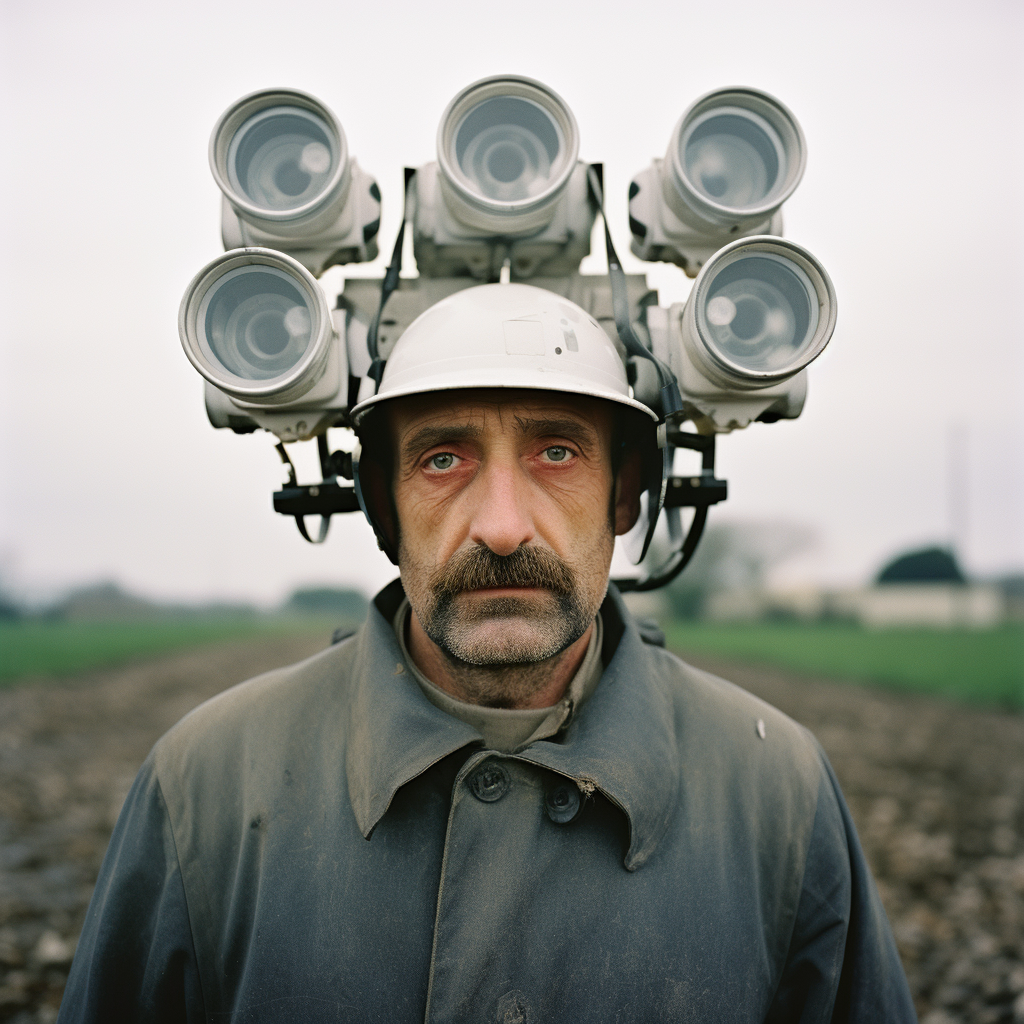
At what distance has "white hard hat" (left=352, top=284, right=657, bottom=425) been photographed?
Result: 199 centimetres

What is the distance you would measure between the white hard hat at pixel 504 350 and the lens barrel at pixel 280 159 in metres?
0.38

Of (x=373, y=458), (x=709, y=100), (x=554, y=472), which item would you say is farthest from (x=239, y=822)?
(x=709, y=100)

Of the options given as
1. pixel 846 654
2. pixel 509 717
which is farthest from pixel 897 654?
pixel 509 717

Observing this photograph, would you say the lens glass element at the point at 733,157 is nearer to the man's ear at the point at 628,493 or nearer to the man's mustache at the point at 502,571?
the man's ear at the point at 628,493

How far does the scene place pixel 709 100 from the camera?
2008 mm

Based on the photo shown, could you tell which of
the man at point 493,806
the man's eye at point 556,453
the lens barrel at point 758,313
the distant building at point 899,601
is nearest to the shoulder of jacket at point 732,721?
the man at point 493,806

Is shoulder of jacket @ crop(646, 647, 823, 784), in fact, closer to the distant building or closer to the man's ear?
the man's ear

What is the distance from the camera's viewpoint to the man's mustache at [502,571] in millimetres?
1964

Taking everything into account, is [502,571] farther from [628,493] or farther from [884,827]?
[884,827]

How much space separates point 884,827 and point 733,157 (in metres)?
7.70

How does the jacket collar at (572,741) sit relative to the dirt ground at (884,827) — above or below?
above

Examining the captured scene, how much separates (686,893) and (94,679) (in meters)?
25.0

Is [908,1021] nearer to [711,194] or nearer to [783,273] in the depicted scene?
[783,273]

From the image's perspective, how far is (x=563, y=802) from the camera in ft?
6.13
